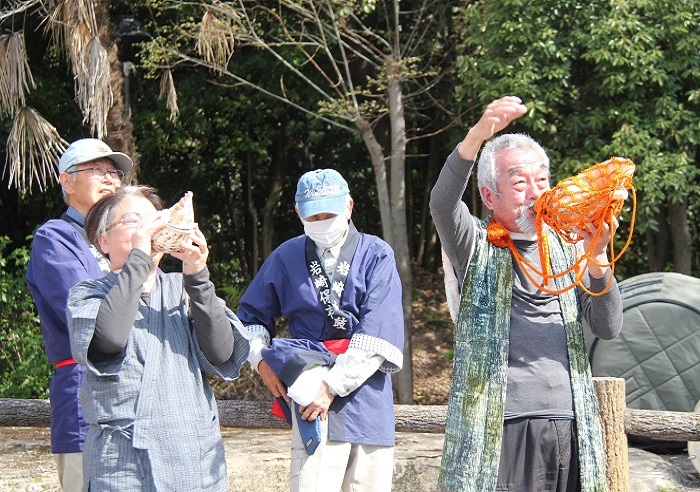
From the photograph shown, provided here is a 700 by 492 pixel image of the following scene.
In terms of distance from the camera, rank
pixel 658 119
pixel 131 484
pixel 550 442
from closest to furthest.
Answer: pixel 131 484
pixel 550 442
pixel 658 119

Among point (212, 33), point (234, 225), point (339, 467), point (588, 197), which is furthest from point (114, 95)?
point (588, 197)

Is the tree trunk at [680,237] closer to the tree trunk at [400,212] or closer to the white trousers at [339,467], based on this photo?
the tree trunk at [400,212]

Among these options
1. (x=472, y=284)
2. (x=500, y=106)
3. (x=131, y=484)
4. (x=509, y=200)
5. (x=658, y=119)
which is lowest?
(x=131, y=484)

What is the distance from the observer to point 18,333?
988 centimetres

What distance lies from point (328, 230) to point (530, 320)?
35.5 inches

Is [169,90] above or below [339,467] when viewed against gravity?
above

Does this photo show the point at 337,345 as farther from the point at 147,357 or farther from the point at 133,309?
the point at 133,309

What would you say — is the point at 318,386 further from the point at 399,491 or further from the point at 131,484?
the point at 399,491

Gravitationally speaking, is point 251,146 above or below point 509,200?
above

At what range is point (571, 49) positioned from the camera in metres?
8.41

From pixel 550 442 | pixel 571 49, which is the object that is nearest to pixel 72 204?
pixel 550 442

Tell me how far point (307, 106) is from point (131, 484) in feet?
28.5

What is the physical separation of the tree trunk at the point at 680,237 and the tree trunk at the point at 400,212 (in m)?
2.80

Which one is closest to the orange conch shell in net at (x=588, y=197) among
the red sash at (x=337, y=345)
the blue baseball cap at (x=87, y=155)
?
the red sash at (x=337, y=345)
